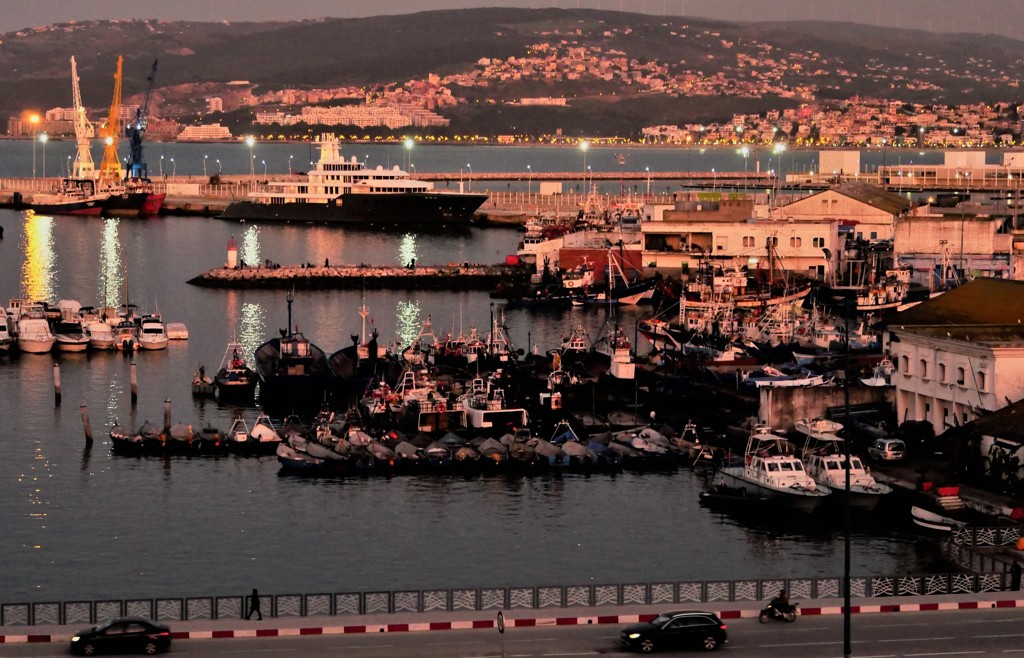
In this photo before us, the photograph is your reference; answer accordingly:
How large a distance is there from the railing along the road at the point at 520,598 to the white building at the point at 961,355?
19.5ft

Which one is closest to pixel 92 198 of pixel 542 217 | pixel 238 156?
pixel 542 217

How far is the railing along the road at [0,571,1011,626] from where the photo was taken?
54.4ft

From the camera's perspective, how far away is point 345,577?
20109 mm

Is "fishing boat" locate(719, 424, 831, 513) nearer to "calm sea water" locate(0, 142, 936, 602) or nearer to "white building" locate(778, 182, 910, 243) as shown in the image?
"calm sea water" locate(0, 142, 936, 602)

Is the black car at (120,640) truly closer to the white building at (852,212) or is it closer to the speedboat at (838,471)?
the speedboat at (838,471)

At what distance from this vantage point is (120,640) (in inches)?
590

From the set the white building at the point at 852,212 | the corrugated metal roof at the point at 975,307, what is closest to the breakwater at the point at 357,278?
the white building at the point at 852,212

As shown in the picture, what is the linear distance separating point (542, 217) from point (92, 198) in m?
24.6

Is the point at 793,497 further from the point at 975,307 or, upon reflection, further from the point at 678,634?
the point at 678,634

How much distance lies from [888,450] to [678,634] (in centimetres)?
916

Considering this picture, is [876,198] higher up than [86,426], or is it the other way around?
[876,198]

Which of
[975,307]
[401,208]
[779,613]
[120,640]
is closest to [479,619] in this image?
[779,613]

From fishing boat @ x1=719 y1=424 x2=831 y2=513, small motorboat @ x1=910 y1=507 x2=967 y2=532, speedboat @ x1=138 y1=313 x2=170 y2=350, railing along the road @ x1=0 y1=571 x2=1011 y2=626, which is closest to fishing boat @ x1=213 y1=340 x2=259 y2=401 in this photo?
speedboat @ x1=138 y1=313 x2=170 y2=350

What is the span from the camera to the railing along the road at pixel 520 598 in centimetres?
1658
